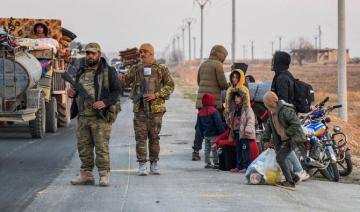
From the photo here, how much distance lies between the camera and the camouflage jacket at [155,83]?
12.5 metres

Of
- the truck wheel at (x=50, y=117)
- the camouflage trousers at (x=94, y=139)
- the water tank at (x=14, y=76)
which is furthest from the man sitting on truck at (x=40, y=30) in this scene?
the camouflage trousers at (x=94, y=139)

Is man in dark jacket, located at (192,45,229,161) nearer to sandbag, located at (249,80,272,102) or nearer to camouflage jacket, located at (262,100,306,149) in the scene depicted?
sandbag, located at (249,80,272,102)

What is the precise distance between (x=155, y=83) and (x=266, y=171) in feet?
6.72

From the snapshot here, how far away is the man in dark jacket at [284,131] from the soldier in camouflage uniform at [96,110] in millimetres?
2022

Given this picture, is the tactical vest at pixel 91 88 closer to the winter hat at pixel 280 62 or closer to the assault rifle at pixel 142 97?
the assault rifle at pixel 142 97

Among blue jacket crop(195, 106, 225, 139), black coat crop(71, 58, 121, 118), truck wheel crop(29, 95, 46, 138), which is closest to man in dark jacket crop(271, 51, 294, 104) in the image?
blue jacket crop(195, 106, 225, 139)

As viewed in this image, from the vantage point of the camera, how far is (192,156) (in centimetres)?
1509

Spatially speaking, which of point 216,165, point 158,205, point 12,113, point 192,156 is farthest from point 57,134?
point 158,205

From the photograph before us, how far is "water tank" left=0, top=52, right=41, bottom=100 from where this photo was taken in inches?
667

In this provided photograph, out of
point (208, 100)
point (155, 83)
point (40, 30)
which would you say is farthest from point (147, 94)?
point (40, 30)

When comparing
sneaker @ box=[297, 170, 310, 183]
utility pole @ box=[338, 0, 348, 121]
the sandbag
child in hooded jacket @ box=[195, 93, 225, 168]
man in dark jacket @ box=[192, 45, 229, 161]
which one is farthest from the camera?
utility pole @ box=[338, 0, 348, 121]

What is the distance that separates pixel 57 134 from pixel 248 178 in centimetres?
973

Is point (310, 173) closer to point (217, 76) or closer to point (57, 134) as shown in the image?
point (217, 76)

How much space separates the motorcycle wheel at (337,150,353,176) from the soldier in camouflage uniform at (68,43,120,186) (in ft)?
11.8
